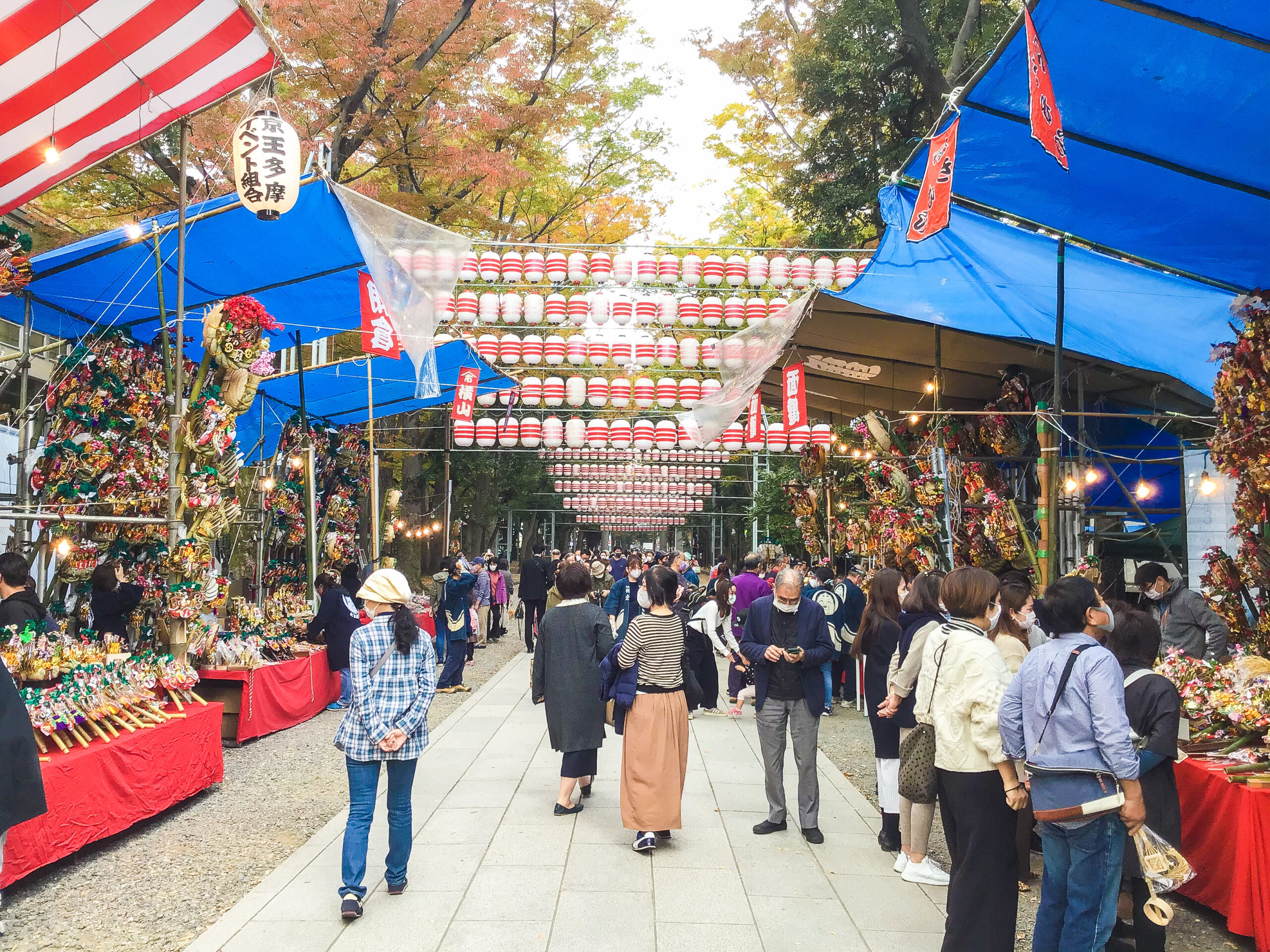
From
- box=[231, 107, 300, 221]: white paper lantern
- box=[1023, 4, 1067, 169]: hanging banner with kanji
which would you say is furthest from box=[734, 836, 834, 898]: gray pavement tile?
box=[231, 107, 300, 221]: white paper lantern

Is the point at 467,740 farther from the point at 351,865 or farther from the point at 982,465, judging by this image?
the point at 982,465

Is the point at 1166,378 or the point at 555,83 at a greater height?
the point at 555,83

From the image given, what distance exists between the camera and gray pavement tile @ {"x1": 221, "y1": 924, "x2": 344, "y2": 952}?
155 inches

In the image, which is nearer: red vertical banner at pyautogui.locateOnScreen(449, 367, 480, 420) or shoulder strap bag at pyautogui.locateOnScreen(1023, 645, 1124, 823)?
shoulder strap bag at pyautogui.locateOnScreen(1023, 645, 1124, 823)

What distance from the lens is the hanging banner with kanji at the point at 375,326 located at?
8.77 metres

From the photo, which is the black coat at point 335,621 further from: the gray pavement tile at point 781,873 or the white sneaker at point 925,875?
the white sneaker at point 925,875

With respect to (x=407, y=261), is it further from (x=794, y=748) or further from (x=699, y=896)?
(x=699, y=896)

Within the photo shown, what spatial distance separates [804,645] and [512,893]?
7.48 ft

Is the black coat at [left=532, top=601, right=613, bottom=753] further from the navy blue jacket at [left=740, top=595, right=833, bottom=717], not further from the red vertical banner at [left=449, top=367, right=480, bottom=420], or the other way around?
the red vertical banner at [left=449, top=367, right=480, bottom=420]

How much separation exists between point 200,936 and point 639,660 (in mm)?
2641

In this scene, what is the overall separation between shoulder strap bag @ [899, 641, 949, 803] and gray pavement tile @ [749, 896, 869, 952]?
701 millimetres

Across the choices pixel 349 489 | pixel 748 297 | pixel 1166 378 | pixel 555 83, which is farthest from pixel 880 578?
pixel 555 83

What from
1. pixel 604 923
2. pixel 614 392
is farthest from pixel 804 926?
pixel 614 392

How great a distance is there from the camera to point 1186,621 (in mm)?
6953
